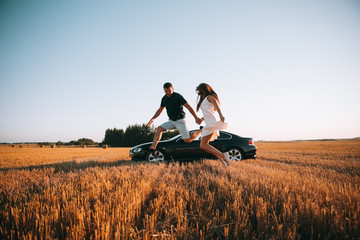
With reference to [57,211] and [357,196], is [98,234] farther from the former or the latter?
[357,196]

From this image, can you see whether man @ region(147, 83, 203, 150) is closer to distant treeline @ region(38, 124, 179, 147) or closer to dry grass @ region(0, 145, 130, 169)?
dry grass @ region(0, 145, 130, 169)

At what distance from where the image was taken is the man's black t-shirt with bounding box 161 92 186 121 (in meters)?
5.07

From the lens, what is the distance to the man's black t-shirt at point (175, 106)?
507 centimetres

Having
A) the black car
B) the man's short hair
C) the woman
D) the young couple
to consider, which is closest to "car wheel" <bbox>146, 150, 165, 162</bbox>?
the black car

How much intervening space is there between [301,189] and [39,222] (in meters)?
2.96

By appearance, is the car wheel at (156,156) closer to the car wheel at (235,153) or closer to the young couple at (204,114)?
the young couple at (204,114)

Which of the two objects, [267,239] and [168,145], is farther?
[168,145]

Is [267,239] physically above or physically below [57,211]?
below

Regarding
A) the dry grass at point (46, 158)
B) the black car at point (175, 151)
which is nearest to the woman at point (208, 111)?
the black car at point (175, 151)

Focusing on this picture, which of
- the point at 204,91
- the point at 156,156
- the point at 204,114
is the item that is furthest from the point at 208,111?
the point at 156,156

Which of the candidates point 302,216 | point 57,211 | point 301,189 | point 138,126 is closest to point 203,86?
point 301,189

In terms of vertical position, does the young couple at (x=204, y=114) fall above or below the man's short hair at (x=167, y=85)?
below

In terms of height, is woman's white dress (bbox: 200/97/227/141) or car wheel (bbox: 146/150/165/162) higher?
woman's white dress (bbox: 200/97/227/141)

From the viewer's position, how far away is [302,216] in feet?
5.09
